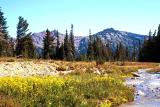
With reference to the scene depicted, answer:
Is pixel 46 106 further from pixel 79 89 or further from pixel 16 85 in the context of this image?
pixel 79 89

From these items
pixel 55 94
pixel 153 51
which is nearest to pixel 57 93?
pixel 55 94

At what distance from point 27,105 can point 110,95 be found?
8153 millimetres

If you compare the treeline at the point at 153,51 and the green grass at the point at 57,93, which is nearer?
the green grass at the point at 57,93

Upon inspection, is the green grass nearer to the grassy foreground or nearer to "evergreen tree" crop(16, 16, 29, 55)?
the grassy foreground

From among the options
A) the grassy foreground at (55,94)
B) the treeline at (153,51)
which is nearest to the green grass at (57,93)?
the grassy foreground at (55,94)

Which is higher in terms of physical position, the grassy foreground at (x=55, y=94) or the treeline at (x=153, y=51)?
the treeline at (x=153, y=51)

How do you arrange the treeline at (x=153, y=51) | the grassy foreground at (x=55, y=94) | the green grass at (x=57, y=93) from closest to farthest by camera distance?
the grassy foreground at (x=55, y=94), the green grass at (x=57, y=93), the treeline at (x=153, y=51)

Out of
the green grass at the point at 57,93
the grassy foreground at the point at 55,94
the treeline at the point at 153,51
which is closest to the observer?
the grassy foreground at the point at 55,94

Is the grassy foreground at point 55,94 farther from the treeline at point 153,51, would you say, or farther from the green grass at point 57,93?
the treeline at point 153,51

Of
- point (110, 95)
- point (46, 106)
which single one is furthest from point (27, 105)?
point (110, 95)

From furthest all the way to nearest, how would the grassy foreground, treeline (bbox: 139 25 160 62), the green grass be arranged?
1. treeline (bbox: 139 25 160 62)
2. the green grass
3. the grassy foreground

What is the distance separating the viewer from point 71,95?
17.9 m

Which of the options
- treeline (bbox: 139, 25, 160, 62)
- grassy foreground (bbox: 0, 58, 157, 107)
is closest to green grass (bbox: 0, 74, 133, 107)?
grassy foreground (bbox: 0, 58, 157, 107)

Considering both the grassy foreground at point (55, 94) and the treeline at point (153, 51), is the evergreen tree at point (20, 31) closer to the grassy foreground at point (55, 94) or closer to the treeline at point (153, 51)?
the treeline at point (153, 51)
